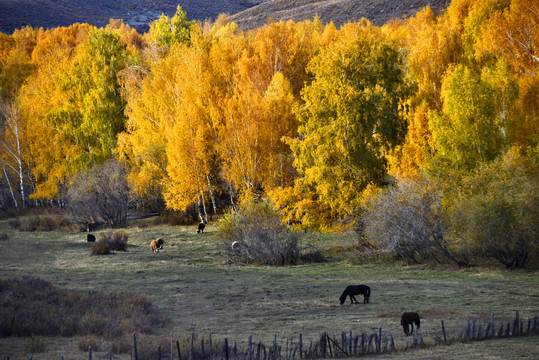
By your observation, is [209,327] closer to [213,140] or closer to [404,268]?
[404,268]

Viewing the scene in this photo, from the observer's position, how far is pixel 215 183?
42.1 meters

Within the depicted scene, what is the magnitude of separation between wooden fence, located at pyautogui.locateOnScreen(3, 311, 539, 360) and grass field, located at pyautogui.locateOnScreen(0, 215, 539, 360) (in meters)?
0.35

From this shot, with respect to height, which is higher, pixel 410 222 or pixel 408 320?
pixel 410 222

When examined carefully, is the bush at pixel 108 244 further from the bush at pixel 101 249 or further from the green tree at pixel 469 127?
the green tree at pixel 469 127

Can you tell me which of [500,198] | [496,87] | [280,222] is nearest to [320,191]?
[280,222]

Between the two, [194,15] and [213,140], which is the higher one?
[194,15]

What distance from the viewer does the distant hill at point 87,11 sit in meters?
125

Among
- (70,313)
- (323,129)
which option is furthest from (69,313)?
(323,129)

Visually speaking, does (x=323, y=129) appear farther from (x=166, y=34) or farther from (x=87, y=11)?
(x=87, y=11)

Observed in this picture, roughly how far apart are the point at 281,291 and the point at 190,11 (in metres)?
180

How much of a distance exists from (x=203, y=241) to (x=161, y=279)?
1242 centimetres

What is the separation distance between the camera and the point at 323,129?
2786 centimetres

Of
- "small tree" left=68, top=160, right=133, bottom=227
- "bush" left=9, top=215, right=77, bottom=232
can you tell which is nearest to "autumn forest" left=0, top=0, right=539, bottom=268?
"small tree" left=68, top=160, right=133, bottom=227

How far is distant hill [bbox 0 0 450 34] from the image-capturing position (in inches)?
3861
